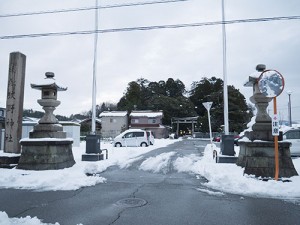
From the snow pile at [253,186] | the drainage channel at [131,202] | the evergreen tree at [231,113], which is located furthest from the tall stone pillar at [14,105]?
the evergreen tree at [231,113]

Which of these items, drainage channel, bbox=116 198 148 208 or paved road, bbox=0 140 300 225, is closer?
paved road, bbox=0 140 300 225

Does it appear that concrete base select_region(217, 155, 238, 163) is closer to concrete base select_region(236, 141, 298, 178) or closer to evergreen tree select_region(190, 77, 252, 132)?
concrete base select_region(236, 141, 298, 178)

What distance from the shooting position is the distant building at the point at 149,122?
4762 centimetres

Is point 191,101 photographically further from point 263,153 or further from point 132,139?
point 263,153

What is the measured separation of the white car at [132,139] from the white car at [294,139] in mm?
12385

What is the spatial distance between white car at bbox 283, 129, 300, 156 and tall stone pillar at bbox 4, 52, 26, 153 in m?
13.2

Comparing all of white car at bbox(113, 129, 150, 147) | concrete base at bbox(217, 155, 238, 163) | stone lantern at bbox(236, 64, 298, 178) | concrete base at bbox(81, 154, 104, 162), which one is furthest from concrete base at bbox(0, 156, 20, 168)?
white car at bbox(113, 129, 150, 147)

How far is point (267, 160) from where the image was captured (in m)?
6.69

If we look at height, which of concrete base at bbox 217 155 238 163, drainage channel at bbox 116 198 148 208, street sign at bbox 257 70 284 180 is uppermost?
street sign at bbox 257 70 284 180

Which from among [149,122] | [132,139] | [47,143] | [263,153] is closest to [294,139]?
[263,153]

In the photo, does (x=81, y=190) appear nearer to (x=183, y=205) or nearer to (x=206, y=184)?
(x=183, y=205)

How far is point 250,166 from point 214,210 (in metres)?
2.90

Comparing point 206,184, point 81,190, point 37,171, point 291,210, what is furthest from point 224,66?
point 37,171

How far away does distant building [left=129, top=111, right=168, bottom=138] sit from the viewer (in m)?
47.6
